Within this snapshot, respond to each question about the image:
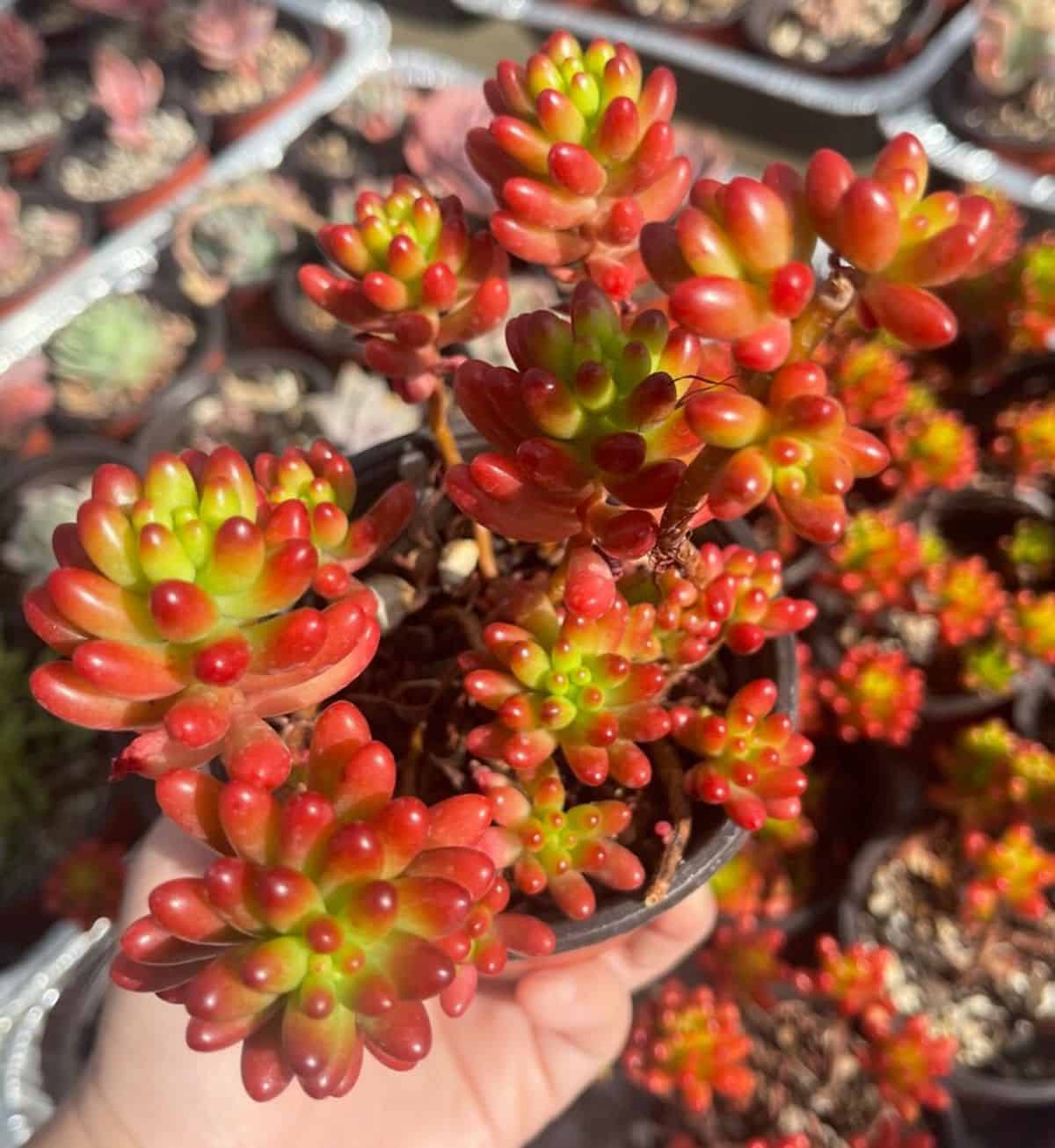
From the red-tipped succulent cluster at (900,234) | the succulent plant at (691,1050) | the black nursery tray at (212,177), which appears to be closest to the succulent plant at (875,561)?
the succulent plant at (691,1050)

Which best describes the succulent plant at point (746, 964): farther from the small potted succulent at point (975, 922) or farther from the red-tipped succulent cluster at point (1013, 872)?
the red-tipped succulent cluster at point (1013, 872)

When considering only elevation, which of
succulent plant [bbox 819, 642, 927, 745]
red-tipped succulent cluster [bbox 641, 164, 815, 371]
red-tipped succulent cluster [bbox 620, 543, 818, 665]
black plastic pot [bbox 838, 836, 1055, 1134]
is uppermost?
red-tipped succulent cluster [bbox 641, 164, 815, 371]

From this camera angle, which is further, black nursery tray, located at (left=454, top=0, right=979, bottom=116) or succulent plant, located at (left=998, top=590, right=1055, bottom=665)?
black nursery tray, located at (left=454, top=0, right=979, bottom=116)

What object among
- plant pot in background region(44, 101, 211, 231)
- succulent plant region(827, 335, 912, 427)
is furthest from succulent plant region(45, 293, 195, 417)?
succulent plant region(827, 335, 912, 427)

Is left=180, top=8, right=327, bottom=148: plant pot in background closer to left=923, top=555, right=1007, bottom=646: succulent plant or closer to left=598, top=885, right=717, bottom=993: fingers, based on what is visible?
left=923, top=555, right=1007, bottom=646: succulent plant

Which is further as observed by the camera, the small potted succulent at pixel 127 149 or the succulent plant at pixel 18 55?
the succulent plant at pixel 18 55

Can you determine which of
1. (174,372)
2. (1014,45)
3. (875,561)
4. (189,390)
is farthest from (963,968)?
(1014,45)
